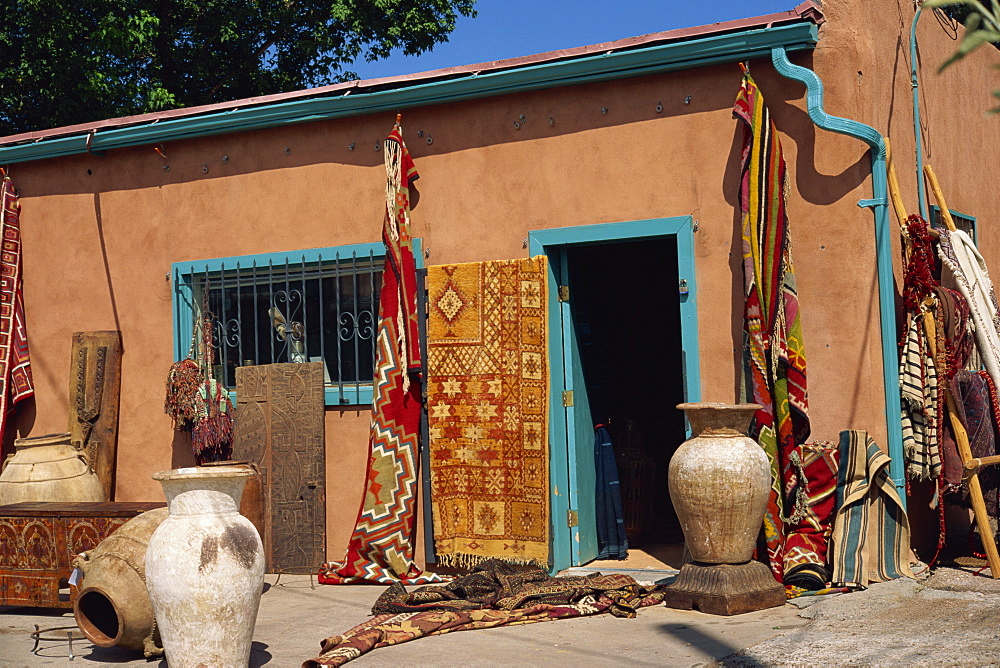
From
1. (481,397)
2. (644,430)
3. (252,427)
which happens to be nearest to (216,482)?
(481,397)

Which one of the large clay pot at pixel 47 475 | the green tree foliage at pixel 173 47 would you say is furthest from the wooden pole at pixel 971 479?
the green tree foliage at pixel 173 47

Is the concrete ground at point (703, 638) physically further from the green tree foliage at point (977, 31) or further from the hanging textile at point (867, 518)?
the green tree foliage at point (977, 31)

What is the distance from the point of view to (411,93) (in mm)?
7594

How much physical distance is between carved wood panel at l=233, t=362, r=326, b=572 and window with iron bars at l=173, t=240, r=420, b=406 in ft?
0.57

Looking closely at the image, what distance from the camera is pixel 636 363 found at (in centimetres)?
917

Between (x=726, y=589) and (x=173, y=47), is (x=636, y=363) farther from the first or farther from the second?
(x=173, y=47)

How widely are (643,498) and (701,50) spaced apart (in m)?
3.60

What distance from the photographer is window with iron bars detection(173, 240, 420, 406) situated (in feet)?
25.9

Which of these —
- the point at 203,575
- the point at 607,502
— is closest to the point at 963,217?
the point at 607,502

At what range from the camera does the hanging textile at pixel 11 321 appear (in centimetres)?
923

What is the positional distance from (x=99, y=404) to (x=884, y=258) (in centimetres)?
620

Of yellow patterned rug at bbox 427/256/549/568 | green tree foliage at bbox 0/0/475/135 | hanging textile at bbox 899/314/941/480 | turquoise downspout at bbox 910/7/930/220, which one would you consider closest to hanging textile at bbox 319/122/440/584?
yellow patterned rug at bbox 427/256/549/568

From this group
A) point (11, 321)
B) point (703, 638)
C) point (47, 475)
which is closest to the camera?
point (703, 638)

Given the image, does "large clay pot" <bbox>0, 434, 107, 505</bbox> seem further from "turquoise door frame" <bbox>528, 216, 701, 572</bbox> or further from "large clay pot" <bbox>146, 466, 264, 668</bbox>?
"turquoise door frame" <bbox>528, 216, 701, 572</bbox>
